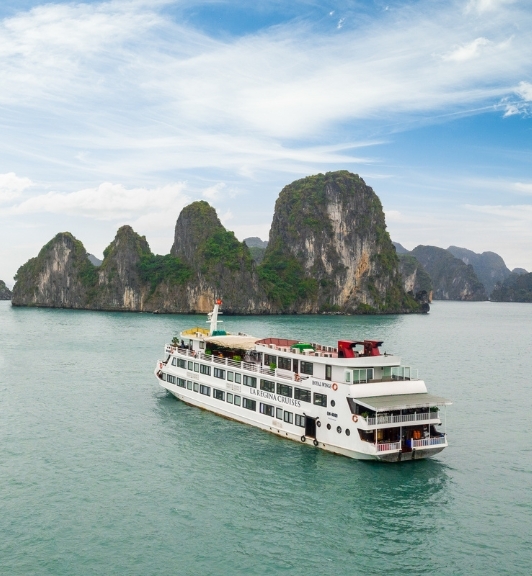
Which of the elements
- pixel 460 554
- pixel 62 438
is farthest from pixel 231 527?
pixel 62 438

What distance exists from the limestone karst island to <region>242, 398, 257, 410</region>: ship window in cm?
12078

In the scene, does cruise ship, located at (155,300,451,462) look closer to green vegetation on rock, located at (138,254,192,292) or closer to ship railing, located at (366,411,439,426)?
ship railing, located at (366,411,439,426)

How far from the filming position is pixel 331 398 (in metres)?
28.8

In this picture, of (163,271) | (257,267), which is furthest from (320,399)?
(257,267)

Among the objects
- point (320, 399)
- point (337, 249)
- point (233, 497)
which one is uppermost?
point (337, 249)

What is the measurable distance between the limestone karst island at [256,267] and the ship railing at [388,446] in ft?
422

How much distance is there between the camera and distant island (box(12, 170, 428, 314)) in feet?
519

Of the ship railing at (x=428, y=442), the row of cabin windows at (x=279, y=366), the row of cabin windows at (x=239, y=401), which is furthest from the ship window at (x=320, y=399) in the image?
the ship railing at (x=428, y=442)

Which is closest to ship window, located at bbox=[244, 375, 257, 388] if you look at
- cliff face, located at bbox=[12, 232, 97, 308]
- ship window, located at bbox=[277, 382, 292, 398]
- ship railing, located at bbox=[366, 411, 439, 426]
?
ship window, located at bbox=[277, 382, 292, 398]

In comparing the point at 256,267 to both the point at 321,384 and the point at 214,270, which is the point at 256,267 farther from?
the point at 321,384

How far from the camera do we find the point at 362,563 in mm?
19297

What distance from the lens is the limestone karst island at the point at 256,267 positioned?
158 m

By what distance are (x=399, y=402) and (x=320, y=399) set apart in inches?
159

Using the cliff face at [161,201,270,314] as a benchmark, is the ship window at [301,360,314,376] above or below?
below
